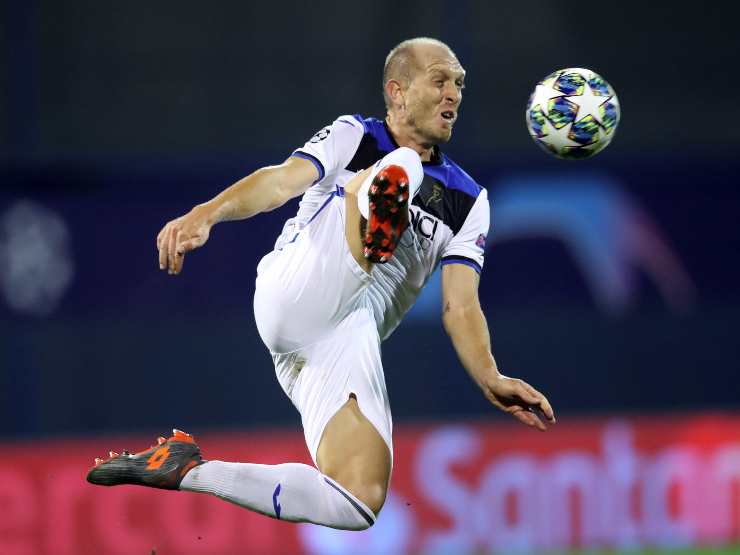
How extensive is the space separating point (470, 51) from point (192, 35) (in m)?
2.29

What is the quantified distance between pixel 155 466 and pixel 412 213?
51.4 inches

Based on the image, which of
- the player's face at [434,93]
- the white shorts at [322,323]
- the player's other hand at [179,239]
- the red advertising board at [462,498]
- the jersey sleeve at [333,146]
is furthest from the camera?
the red advertising board at [462,498]

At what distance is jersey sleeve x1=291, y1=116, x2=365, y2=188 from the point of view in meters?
4.93

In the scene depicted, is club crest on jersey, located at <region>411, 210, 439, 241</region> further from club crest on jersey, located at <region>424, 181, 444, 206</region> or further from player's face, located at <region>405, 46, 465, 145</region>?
player's face, located at <region>405, 46, 465, 145</region>

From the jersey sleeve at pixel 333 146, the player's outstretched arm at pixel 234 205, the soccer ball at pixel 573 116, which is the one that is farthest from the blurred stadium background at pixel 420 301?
the soccer ball at pixel 573 116

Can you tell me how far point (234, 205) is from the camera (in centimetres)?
448

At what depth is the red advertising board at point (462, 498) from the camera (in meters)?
7.91

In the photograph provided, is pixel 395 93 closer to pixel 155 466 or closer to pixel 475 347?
pixel 475 347

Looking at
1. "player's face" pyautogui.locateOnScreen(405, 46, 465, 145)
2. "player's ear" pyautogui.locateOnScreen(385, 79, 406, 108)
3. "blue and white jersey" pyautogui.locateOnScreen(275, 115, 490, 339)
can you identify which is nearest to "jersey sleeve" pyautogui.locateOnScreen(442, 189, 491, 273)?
"blue and white jersey" pyautogui.locateOnScreen(275, 115, 490, 339)

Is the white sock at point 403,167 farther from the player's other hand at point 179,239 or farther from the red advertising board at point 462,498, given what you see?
the red advertising board at point 462,498

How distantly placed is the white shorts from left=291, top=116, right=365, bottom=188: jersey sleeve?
0.52 ft

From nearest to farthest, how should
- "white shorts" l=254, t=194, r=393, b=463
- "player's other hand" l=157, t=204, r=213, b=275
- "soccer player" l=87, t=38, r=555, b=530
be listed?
"player's other hand" l=157, t=204, r=213, b=275 < "soccer player" l=87, t=38, r=555, b=530 < "white shorts" l=254, t=194, r=393, b=463

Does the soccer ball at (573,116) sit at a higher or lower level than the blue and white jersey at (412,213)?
higher

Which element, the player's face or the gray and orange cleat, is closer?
the gray and orange cleat
